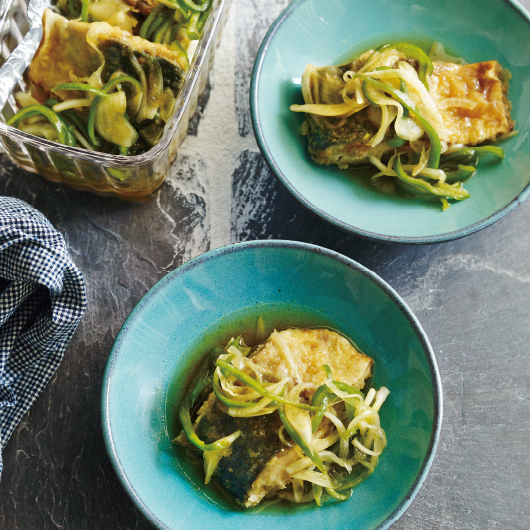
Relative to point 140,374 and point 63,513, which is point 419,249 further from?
→ point 63,513

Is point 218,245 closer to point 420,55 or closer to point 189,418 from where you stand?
point 189,418

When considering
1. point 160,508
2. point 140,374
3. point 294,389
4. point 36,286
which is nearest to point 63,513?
point 160,508

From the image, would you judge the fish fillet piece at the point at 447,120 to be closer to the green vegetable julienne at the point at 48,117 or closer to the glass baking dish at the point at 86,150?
the glass baking dish at the point at 86,150

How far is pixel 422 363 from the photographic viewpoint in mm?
1970

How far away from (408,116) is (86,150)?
1252 mm

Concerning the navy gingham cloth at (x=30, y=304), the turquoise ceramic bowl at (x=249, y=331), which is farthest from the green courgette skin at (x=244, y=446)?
the navy gingham cloth at (x=30, y=304)

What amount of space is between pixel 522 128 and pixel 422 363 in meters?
1.17

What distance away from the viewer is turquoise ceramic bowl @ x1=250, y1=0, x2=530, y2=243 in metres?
2.20

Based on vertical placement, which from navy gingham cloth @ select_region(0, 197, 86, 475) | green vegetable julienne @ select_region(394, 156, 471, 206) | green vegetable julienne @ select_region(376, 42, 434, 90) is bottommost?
navy gingham cloth @ select_region(0, 197, 86, 475)

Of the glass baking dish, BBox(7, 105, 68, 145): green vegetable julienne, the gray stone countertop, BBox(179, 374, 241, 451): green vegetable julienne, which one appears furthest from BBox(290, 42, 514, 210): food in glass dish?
BBox(179, 374, 241, 451): green vegetable julienne

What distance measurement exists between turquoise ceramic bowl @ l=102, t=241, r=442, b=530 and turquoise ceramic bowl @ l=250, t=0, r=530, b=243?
265 millimetres

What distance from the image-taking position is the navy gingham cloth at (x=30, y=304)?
2018mm

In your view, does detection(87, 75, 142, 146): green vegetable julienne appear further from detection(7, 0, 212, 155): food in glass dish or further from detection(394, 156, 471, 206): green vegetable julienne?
detection(394, 156, 471, 206): green vegetable julienne

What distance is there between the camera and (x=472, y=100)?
238 cm
